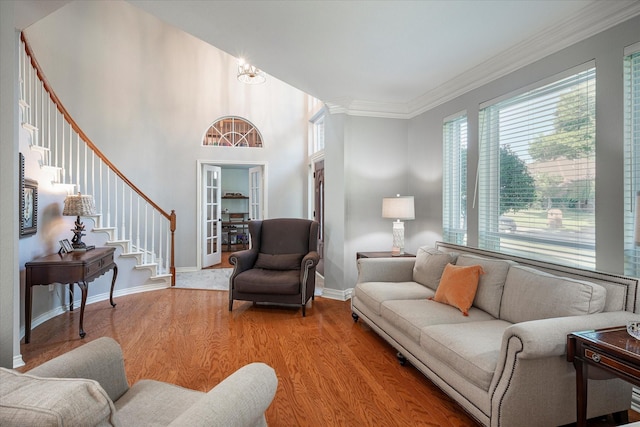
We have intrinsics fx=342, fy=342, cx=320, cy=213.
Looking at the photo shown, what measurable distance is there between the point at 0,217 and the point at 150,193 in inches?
172

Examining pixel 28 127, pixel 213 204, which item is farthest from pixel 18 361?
pixel 213 204

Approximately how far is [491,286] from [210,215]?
529 centimetres

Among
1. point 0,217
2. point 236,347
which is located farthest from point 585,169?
point 0,217

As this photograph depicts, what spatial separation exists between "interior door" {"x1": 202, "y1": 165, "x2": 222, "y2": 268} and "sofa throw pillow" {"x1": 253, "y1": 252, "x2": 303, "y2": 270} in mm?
2389

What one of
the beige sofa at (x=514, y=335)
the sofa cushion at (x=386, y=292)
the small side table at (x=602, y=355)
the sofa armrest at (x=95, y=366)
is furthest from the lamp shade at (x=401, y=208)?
the sofa armrest at (x=95, y=366)

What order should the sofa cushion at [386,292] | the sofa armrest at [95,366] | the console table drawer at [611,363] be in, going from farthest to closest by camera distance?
the sofa cushion at [386,292] → the console table drawer at [611,363] → the sofa armrest at [95,366]

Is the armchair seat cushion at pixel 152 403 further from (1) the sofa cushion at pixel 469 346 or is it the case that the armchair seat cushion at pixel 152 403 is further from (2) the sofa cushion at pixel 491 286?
(2) the sofa cushion at pixel 491 286

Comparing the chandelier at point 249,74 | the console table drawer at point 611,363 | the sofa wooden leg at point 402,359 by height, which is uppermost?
the chandelier at point 249,74

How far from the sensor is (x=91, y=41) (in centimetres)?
520

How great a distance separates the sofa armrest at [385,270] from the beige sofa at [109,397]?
2.30m

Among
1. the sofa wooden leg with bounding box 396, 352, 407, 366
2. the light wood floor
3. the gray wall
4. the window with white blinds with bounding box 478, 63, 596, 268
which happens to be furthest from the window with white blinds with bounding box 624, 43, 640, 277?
the gray wall

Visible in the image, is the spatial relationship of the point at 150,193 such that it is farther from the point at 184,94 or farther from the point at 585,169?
the point at 585,169

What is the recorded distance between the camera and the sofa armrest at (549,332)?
1.59 meters

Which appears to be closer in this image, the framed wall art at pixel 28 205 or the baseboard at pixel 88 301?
the framed wall art at pixel 28 205
